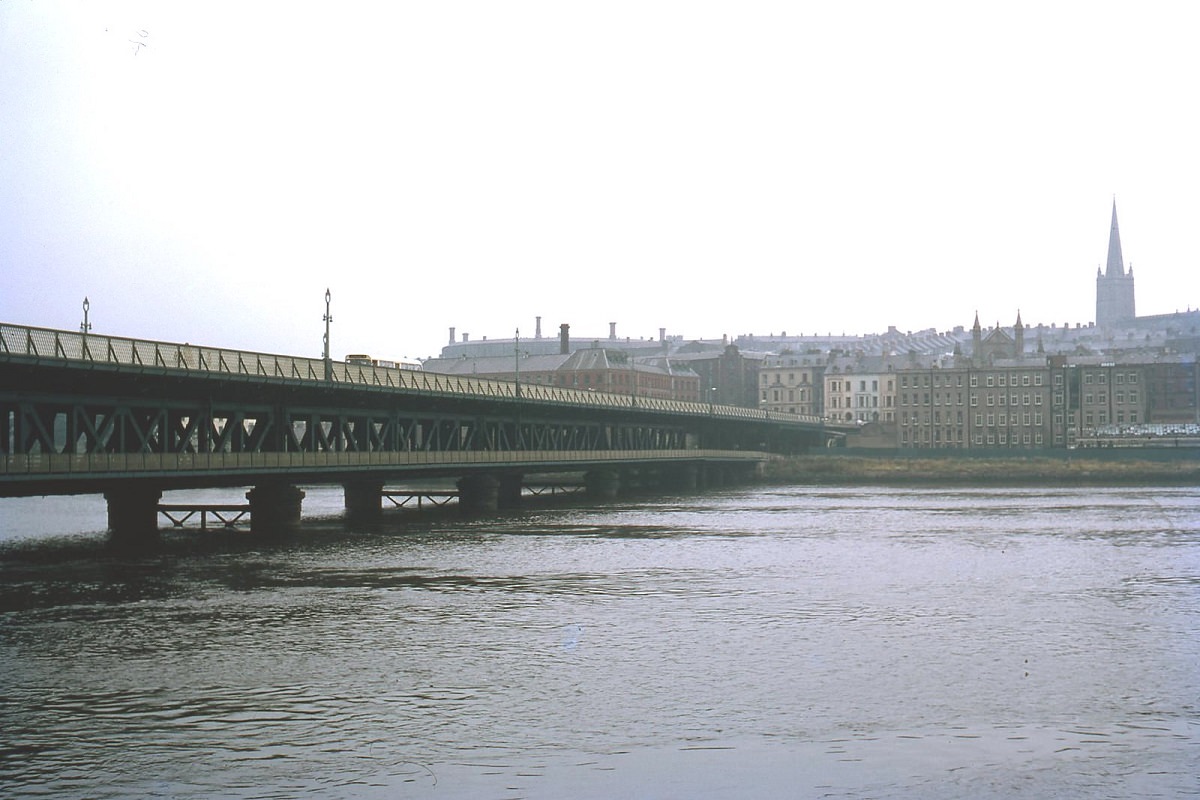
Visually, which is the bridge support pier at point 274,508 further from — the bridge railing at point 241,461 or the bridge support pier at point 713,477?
the bridge support pier at point 713,477

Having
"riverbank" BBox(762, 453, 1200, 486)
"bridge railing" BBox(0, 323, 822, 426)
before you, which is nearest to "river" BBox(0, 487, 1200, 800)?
"bridge railing" BBox(0, 323, 822, 426)

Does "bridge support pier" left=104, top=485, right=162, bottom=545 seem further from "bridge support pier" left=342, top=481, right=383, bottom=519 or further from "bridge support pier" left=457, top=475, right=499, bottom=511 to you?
"bridge support pier" left=457, top=475, right=499, bottom=511

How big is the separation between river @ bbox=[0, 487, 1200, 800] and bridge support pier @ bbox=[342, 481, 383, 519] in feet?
104

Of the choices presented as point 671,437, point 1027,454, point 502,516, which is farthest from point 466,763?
point 1027,454

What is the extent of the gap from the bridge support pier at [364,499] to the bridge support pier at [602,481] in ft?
141

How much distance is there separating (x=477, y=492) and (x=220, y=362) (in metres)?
42.7

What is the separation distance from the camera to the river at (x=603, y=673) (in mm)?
24031

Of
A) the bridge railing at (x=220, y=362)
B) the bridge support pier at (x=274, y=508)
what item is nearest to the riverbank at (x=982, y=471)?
the bridge railing at (x=220, y=362)

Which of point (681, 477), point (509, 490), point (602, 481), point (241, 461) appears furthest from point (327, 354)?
point (681, 477)

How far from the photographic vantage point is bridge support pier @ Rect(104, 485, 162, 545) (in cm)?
7362

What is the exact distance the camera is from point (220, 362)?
67375 millimetres

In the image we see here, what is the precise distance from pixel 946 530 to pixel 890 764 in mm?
57431

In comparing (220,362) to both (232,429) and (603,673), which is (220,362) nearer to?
(232,429)

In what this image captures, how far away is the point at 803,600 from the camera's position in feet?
154
